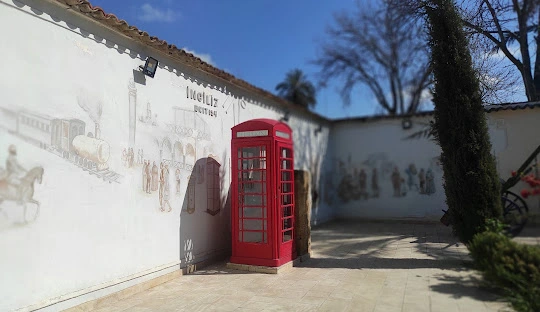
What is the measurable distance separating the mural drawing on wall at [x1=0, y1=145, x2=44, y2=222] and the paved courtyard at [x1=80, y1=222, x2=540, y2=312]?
1738 mm

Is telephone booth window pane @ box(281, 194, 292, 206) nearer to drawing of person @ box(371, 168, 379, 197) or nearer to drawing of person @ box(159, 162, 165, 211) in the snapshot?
drawing of person @ box(159, 162, 165, 211)

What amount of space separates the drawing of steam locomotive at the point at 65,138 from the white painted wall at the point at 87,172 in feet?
0.11

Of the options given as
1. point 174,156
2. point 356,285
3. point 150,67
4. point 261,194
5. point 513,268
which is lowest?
point 356,285

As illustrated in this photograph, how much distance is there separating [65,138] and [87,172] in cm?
52

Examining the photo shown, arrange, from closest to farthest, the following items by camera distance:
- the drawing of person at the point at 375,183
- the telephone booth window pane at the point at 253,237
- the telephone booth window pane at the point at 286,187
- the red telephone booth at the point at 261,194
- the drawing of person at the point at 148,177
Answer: the drawing of person at the point at 148,177 < the red telephone booth at the point at 261,194 < the telephone booth window pane at the point at 253,237 < the telephone booth window pane at the point at 286,187 < the drawing of person at the point at 375,183

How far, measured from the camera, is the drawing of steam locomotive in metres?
4.27

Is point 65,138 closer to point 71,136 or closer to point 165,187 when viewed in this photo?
point 71,136

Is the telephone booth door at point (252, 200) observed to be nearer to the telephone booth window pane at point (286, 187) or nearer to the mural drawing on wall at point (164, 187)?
the telephone booth window pane at point (286, 187)

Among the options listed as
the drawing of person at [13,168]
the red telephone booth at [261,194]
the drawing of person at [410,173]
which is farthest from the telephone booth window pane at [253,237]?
the drawing of person at [410,173]

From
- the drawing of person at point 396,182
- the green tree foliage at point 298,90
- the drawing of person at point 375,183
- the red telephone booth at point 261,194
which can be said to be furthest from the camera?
the green tree foliage at point 298,90

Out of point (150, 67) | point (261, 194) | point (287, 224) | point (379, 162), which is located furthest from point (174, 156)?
point (379, 162)

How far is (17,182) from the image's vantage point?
4230mm

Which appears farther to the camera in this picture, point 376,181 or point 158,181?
point 376,181

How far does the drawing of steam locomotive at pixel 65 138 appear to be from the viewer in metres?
4.27
